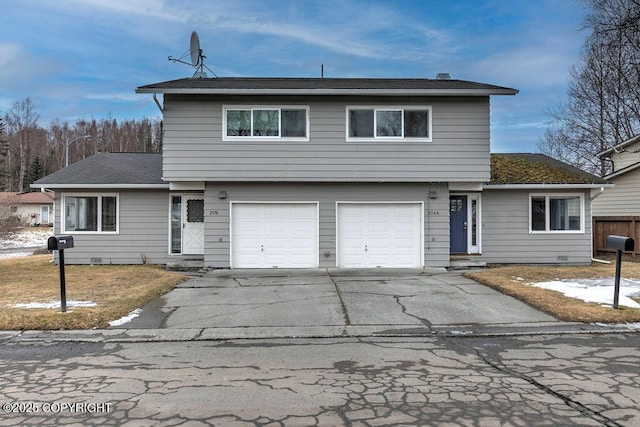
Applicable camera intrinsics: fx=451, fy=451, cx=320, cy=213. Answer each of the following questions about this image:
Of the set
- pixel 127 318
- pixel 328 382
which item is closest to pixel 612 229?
pixel 328 382

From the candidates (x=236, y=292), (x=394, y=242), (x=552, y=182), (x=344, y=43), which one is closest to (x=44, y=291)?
(x=236, y=292)

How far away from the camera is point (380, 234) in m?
13.9

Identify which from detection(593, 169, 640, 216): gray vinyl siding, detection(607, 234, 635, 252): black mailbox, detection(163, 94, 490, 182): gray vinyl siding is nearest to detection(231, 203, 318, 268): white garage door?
detection(163, 94, 490, 182): gray vinyl siding

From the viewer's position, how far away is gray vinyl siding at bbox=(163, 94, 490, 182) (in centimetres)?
1327

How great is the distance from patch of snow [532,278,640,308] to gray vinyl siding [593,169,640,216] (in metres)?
9.88

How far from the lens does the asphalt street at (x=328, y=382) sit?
12.5 ft

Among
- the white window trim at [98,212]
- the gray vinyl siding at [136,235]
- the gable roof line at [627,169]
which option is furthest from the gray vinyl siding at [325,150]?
the gable roof line at [627,169]

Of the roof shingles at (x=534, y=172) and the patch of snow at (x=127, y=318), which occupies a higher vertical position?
the roof shingles at (x=534, y=172)

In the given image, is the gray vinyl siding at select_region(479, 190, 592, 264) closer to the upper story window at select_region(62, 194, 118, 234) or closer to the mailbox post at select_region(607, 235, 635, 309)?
the mailbox post at select_region(607, 235, 635, 309)

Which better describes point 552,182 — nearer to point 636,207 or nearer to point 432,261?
point 432,261

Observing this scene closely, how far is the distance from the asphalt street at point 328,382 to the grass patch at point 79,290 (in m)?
0.86

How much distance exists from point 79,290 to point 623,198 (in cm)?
2109

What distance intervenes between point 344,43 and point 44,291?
16.2 m

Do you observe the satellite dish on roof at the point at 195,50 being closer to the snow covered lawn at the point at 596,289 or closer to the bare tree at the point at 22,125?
the snow covered lawn at the point at 596,289
